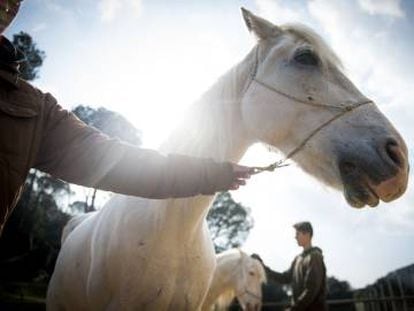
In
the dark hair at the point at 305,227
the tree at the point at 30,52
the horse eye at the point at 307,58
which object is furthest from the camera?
the tree at the point at 30,52

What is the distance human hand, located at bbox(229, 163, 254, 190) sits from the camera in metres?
1.72

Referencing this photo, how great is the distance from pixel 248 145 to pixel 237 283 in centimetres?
553

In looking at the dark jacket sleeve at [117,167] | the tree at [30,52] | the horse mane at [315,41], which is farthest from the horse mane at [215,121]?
the tree at [30,52]

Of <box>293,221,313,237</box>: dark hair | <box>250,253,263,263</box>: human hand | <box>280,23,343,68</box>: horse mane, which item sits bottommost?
<box>250,253,263,263</box>: human hand

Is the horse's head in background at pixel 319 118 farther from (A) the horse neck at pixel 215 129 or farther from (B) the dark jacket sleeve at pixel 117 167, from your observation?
(B) the dark jacket sleeve at pixel 117 167

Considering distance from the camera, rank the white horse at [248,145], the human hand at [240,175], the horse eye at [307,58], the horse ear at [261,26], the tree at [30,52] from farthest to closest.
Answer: the tree at [30,52]
the horse ear at [261,26]
the horse eye at [307,58]
the white horse at [248,145]
the human hand at [240,175]

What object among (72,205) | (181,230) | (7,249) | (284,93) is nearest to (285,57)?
(284,93)

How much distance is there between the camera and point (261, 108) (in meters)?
2.49

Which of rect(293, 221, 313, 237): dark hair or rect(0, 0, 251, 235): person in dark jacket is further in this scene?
rect(293, 221, 313, 237): dark hair

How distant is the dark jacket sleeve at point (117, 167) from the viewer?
1646 mm

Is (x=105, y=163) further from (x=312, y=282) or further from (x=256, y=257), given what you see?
(x=256, y=257)

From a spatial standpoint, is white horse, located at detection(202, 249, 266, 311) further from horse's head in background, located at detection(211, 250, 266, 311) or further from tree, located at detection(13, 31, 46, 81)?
tree, located at detection(13, 31, 46, 81)

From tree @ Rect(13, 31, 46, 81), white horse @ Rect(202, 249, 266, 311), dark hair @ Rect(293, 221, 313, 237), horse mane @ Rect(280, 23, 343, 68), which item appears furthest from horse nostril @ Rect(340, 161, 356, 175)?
tree @ Rect(13, 31, 46, 81)

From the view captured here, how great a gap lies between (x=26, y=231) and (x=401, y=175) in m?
26.7
